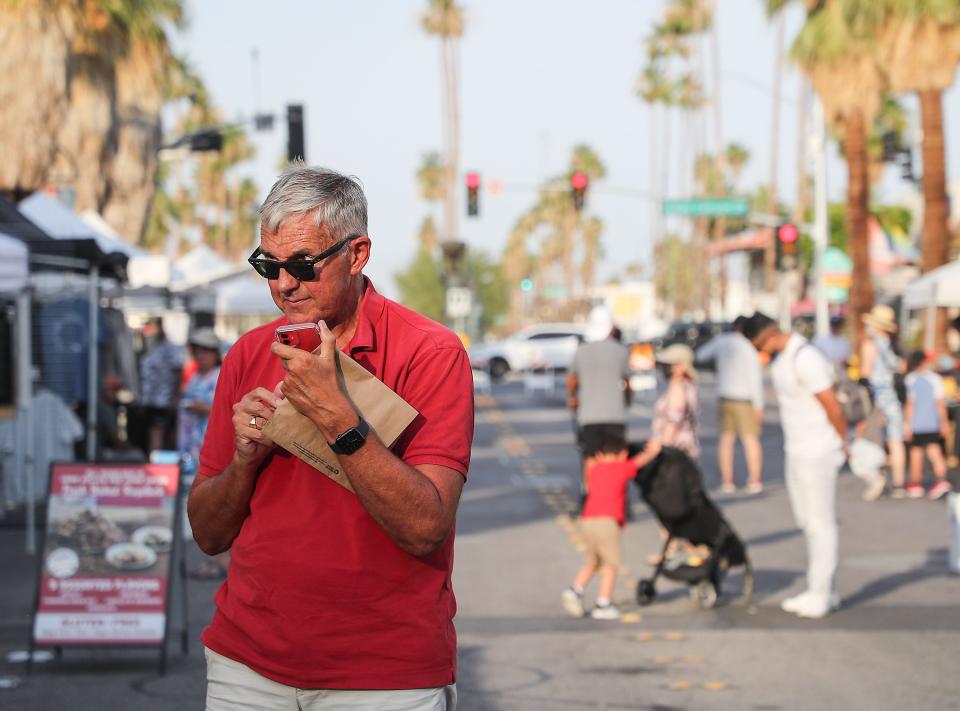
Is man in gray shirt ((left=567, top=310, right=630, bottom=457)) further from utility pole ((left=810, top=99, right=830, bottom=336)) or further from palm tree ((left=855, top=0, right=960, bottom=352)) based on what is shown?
utility pole ((left=810, top=99, right=830, bottom=336))

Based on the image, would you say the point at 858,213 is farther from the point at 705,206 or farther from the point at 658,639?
the point at 658,639

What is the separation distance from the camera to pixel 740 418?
17.2 metres

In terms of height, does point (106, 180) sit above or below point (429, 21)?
below

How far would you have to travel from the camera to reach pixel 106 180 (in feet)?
91.8

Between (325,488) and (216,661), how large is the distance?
1.60ft

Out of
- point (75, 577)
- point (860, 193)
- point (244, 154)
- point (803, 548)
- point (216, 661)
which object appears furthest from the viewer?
point (244, 154)

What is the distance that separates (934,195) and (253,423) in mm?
26427

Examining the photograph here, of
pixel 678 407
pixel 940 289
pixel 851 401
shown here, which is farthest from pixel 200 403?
pixel 940 289

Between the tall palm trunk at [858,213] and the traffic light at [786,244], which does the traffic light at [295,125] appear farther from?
the traffic light at [786,244]

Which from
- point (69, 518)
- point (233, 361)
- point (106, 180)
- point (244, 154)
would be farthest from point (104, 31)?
point (244, 154)

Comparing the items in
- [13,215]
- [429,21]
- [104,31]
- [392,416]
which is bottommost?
[392,416]

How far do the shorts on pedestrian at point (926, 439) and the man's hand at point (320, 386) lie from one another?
14177mm

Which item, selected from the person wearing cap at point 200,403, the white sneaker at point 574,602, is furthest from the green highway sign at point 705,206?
the white sneaker at point 574,602

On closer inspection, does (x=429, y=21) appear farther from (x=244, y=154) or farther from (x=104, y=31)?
(x=104, y=31)
